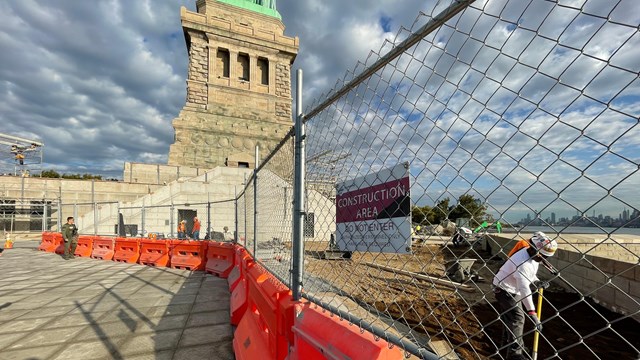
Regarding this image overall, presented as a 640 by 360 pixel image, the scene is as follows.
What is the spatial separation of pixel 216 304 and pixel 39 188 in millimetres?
25135

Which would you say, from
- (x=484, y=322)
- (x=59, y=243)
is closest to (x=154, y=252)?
(x=59, y=243)

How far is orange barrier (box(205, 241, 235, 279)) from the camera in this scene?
8758 millimetres

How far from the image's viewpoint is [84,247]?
13375 mm

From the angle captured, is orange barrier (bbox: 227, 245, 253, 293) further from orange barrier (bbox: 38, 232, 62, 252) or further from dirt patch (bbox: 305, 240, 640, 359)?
orange barrier (bbox: 38, 232, 62, 252)

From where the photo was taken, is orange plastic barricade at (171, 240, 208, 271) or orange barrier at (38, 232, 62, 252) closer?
orange plastic barricade at (171, 240, 208, 271)

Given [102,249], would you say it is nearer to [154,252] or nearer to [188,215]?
[154,252]

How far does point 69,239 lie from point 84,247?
135 cm

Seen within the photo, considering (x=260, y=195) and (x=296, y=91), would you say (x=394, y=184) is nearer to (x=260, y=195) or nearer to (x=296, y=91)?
(x=296, y=91)

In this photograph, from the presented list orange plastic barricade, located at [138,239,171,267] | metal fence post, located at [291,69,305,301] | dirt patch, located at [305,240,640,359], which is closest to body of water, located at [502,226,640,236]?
metal fence post, located at [291,69,305,301]

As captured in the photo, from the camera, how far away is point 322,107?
259 cm

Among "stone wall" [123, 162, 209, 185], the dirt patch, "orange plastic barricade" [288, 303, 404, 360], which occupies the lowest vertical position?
the dirt patch

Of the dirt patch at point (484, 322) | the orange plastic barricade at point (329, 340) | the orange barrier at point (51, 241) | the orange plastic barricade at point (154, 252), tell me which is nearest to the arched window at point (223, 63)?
the orange barrier at point (51, 241)

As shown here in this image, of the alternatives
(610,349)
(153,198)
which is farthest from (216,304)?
(153,198)

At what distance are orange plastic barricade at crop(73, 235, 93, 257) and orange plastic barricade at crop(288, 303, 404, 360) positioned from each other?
14270 millimetres
